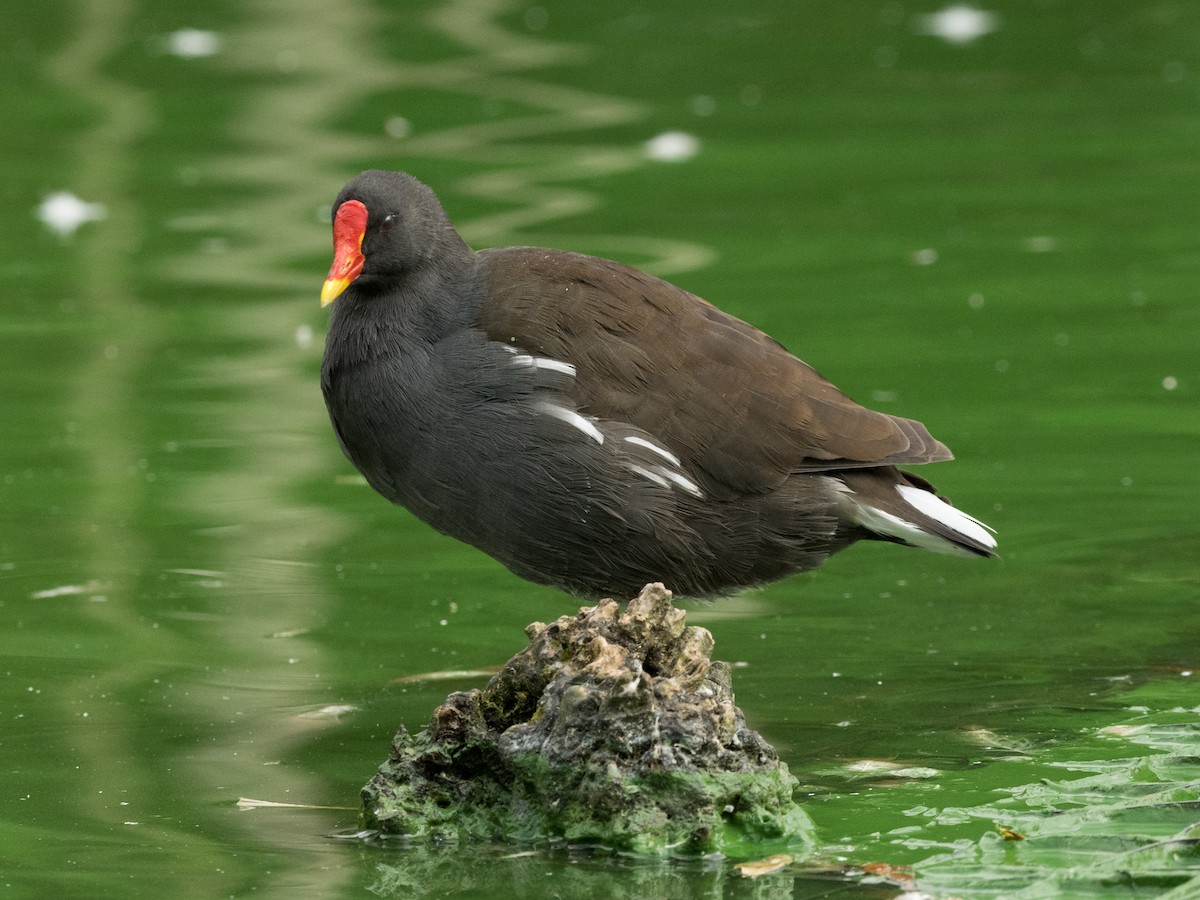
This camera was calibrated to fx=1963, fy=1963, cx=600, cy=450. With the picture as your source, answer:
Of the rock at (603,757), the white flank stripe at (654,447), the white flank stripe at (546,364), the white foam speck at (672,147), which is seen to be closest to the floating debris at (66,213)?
the white foam speck at (672,147)

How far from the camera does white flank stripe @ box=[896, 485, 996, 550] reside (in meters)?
4.84

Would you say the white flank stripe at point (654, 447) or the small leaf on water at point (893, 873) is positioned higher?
the white flank stripe at point (654, 447)

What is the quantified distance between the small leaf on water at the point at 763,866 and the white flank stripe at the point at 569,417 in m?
1.26

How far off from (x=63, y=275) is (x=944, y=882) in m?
6.61

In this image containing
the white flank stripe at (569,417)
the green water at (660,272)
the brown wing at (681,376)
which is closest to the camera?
the green water at (660,272)

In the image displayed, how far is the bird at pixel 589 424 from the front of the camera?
15.3ft

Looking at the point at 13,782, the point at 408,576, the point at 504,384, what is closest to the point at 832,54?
the point at 408,576

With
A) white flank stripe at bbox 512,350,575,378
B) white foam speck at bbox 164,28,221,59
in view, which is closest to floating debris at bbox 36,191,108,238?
white foam speck at bbox 164,28,221,59

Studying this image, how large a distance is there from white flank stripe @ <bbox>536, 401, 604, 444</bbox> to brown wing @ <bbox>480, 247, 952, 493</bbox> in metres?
0.07

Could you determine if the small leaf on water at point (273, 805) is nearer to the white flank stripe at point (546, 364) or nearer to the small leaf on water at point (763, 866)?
the small leaf on water at point (763, 866)

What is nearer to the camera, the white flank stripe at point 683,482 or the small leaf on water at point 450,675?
the white flank stripe at point 683,482

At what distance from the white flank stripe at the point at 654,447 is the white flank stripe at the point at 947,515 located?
0.62 meters

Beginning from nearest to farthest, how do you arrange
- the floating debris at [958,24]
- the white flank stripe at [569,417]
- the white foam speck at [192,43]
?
the white flank stripe at [569,417], the white foam speck at [192,43], the floating debris at [958,24]

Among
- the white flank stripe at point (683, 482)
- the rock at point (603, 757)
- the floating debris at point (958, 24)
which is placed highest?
the floating debris at point (958, 24)
